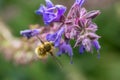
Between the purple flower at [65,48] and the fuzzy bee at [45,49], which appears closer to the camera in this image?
the purple flower at [65,48]

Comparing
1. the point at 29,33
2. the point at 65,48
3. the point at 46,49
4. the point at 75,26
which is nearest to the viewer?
the point at 75,26

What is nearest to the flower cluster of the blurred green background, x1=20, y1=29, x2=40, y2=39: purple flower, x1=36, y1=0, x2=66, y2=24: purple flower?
x1=36, y1=0, x2=66, y2=24: purple flower

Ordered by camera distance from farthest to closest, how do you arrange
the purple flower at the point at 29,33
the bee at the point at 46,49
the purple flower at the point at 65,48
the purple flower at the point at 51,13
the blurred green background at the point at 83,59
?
the blurred green background at the point at 83,59 → the bee at the point at 46,49 → the purple flower at the point at 29,33 → the purple flower at the point at 65,48 → the purple flower at the point at 51,13

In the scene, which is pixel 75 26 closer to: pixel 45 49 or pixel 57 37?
pixel 57 37

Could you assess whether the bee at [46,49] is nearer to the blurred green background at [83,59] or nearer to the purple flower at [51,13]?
the purple flower at [51,13]

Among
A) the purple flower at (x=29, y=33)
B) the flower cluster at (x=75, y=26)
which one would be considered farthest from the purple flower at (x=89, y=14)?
the purple flower at (x=29, y=33)

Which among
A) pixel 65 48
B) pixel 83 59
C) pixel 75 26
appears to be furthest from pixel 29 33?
pixel 83 59

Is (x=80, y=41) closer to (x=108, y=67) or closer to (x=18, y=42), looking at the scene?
(x=18, y=42)

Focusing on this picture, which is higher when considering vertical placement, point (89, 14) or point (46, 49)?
point (89, 14)

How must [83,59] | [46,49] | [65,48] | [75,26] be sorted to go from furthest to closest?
[83,59], [46,49], [65,48], [75,26]
